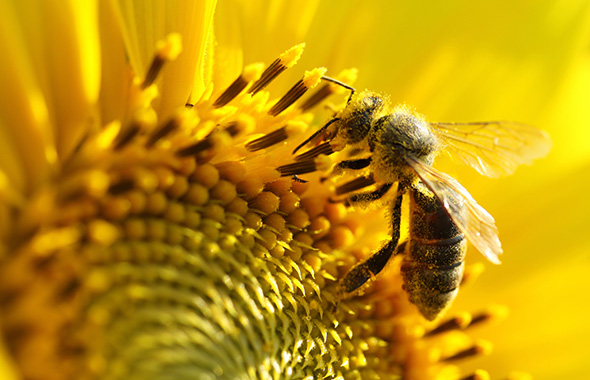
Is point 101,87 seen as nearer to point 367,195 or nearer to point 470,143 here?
point 367,195

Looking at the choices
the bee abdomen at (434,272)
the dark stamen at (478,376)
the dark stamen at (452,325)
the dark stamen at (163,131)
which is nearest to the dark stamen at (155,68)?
the dark stamen at (163,131)

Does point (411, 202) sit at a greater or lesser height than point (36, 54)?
lesser

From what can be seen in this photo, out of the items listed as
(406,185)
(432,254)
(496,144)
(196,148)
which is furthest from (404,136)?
(196,148)

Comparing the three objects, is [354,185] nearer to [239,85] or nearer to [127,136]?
[239,85]

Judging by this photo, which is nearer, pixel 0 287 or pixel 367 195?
pixel 0 287

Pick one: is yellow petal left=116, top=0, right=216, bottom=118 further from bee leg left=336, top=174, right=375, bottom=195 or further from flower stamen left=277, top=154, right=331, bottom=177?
bee leg left=336, top=174, right=375, bottom=195

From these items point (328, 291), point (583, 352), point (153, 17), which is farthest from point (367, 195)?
point (583, 352)

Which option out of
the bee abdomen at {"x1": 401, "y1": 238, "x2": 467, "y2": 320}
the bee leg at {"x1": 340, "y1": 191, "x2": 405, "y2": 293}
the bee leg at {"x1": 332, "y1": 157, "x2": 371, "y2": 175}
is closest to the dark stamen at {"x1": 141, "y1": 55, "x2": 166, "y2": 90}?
the bee leg at {"x1": 332, "y1": 157, "x2": 371, "y2": 175}
